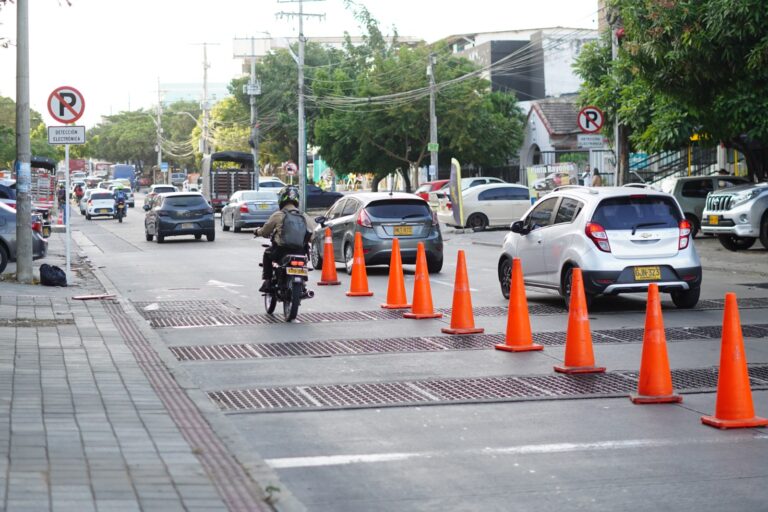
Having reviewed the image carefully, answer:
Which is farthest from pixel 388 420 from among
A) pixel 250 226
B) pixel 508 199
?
pixel 250 226

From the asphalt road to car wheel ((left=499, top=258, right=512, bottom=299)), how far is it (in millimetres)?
265

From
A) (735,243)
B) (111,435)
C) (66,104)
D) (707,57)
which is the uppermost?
(707,57)

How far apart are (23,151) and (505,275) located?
8112 mm

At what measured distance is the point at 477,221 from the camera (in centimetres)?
4019

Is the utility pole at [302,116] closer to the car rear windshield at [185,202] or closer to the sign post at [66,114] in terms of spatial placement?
the car rear windshield at [185,202]

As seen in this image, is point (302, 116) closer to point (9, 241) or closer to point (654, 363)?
point (9, 241)

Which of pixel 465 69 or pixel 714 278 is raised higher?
pixel 465 69

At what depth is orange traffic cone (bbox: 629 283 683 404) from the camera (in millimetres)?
9359

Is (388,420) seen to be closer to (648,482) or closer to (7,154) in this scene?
(648,482)

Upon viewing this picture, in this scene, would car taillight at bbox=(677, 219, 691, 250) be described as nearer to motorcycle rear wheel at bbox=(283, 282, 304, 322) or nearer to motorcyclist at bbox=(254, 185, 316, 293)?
motorcyclist at bbox=(254, 185, 316, 293)

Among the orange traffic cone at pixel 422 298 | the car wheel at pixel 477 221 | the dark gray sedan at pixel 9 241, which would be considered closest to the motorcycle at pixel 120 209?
the car wheel at pixel 477 221

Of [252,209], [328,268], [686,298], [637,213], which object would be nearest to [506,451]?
[637,213]

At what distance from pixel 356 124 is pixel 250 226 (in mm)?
22836

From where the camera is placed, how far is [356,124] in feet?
212
